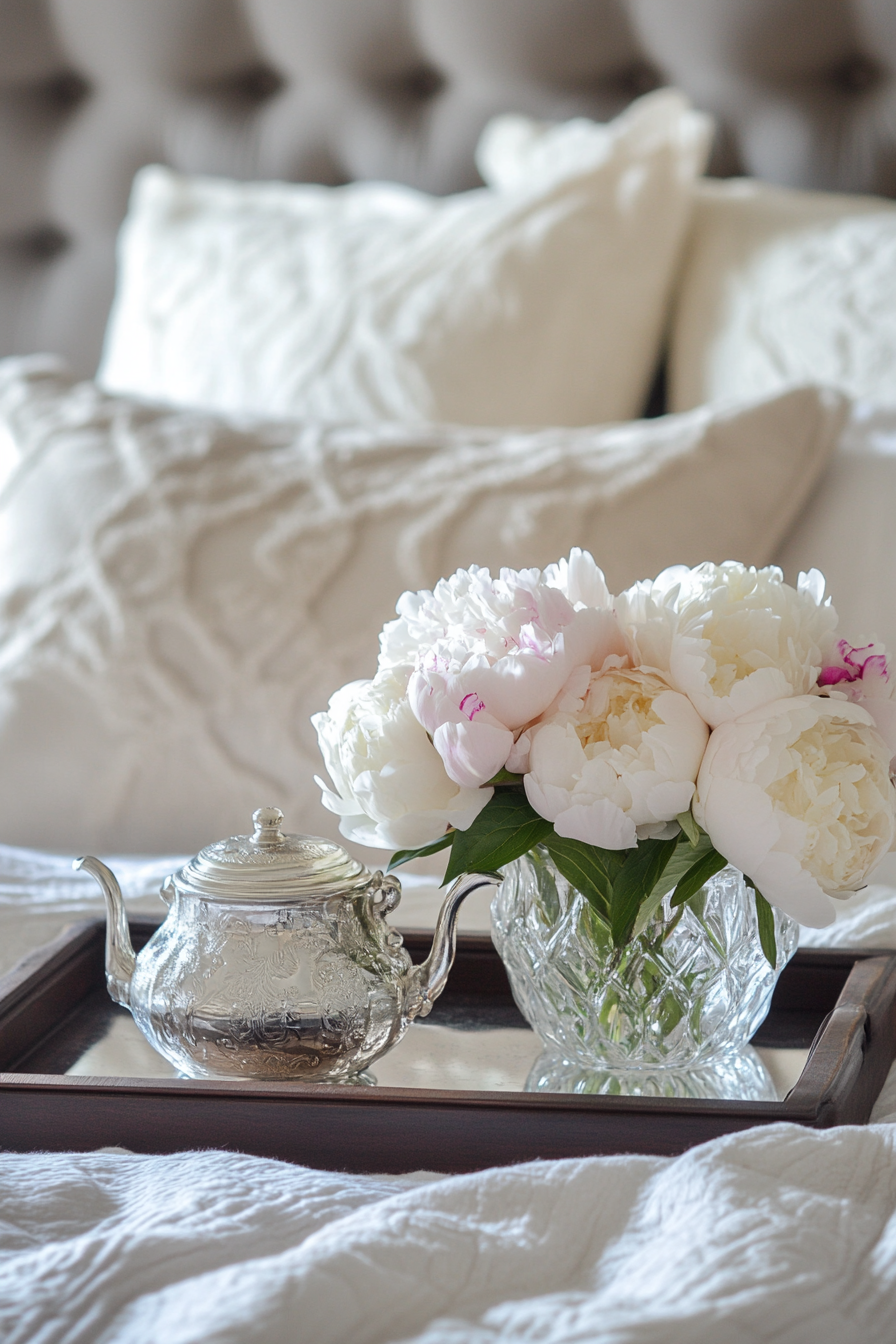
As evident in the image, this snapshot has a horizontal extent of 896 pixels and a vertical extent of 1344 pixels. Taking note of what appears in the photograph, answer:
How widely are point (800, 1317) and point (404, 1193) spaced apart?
0.37 ft

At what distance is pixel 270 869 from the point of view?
1.71ft

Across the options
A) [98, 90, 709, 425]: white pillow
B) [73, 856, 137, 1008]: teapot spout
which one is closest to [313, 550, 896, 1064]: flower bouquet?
[73, 856, 137, 1008]: teapot spout

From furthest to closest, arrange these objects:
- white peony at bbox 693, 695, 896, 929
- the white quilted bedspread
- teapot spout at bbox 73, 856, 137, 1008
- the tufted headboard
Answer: the tufted headboard → teapot spout at bbox 73, 856, 137, 1008 → white peony at bbox 693, 695, 896, 929 → the white quilted bedspread

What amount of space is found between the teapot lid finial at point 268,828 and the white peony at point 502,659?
94 mm

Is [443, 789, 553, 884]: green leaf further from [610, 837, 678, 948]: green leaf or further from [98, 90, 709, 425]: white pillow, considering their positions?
[98, 90, 709, 425]: white pillow

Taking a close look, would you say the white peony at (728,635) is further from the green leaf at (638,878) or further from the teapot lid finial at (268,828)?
the teapot lid finial at (268,828)

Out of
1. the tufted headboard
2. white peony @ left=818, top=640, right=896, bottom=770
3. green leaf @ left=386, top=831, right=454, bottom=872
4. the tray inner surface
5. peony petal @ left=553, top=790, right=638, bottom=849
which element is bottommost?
the tray inner surface

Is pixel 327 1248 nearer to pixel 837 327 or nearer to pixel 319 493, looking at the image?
pixel 319 493

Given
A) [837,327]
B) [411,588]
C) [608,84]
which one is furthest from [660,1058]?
[608,84]

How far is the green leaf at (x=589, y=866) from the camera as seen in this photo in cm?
50

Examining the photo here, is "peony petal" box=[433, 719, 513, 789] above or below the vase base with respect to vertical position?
above

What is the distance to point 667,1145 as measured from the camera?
458 mm

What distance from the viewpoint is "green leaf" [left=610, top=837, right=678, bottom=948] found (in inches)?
19.2

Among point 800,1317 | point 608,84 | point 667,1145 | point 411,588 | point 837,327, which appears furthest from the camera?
point 608,84
